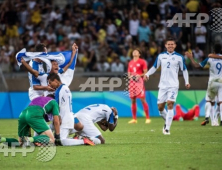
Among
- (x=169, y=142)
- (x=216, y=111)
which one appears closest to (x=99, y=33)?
(x=216, y=111)

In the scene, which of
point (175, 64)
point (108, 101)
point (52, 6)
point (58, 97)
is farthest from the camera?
point (52, 6)

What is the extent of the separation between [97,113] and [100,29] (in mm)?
15317

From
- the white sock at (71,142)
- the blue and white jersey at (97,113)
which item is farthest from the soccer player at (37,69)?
the white sock at (71,142)

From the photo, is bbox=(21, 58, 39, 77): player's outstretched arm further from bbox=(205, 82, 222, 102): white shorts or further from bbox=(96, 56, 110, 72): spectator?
bbox=(96, 56, 110, 72): spectator

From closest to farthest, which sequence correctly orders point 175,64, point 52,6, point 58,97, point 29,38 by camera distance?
point 58,97
point 175,64
point 29,38
point 52,6

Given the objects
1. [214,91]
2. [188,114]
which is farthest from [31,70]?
[188,114]

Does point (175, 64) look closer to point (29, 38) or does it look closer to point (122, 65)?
point (122, 65)

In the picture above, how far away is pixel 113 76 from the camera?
27.0m

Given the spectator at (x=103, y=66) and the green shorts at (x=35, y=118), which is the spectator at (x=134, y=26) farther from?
the green shorts at (x=35, y=118)

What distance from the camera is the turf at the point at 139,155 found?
10.2 meters

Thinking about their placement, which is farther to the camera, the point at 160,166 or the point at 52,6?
the point at 52,6

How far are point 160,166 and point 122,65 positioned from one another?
17138mm

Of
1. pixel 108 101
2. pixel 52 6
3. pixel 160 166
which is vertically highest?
pixel 52 6

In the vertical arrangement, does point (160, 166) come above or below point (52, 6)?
below
